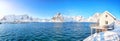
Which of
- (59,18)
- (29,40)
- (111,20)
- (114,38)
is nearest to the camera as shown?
(114,38)

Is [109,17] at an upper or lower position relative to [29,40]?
upper

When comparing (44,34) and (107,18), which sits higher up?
(107,18)

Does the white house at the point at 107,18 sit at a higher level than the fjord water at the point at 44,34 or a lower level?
higher

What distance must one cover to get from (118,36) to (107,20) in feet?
53.3

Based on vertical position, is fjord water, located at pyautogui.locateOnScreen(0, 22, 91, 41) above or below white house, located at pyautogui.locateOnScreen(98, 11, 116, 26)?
below

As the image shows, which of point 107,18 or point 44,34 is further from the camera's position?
point 44,34

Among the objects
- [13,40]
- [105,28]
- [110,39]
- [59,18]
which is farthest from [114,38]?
[59,18]

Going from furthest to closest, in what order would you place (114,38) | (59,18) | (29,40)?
(59,18) < (29,40) < (114,38)

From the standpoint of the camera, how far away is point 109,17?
23250mm

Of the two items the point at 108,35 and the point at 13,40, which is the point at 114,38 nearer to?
the point at 108,35

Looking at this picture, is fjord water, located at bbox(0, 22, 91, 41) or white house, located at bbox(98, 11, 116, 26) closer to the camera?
fjord water, located at bbox(0, 22, 91, 41)

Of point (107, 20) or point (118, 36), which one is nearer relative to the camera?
point (118, 36)

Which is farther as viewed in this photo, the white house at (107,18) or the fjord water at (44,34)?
the white house at (107,18)

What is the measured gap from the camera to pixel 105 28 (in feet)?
67.5
